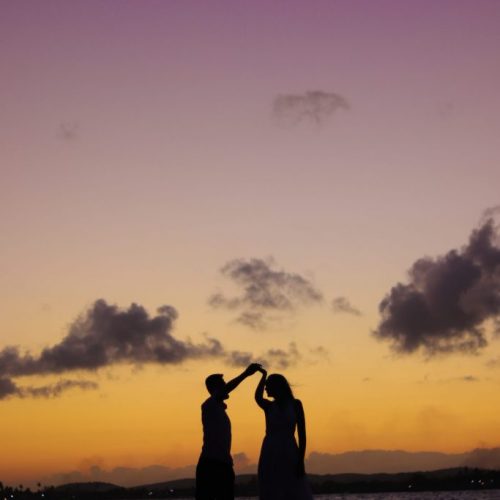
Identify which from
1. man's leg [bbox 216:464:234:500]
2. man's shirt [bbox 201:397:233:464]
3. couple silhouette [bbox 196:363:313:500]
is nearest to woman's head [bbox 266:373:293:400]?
couple silhouette [bbox 196:363:313:500]

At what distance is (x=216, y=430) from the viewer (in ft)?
56.6

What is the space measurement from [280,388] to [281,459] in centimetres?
102

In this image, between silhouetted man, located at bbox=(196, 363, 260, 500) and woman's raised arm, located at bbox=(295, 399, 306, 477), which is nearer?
woman's raised arm, located at bbox=(295, 399, 306, 477)

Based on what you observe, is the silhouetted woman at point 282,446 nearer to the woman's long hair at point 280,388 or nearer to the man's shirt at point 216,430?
the woman's long hair at point 280,388

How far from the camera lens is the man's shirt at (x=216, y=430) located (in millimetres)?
17234

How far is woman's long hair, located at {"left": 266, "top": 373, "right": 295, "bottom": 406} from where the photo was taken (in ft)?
52.6

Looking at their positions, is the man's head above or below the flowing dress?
above

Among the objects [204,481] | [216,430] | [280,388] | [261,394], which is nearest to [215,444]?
[216,430]

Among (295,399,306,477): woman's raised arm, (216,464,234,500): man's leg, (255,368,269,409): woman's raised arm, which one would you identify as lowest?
(216,464,234,500): man's leg

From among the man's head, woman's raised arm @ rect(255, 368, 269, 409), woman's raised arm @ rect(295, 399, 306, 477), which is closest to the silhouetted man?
the man's head

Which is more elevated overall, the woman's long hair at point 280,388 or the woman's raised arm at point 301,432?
the woman's long hair at point 280,388

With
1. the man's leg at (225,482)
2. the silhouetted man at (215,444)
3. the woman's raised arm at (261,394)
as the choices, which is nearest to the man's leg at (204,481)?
the silhouetted man at (215,444)

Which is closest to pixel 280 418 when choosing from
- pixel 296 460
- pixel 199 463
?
pixel 296 460

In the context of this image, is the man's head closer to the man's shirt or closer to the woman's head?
the man's shirt
